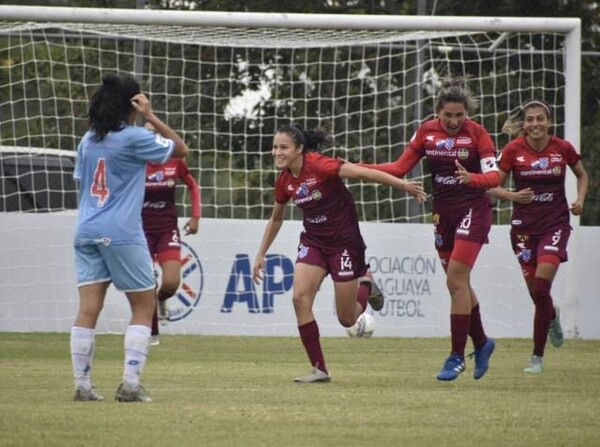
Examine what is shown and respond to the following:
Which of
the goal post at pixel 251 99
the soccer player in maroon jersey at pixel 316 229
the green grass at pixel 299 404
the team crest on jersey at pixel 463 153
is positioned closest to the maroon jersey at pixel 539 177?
the green grass at pixel 299 404

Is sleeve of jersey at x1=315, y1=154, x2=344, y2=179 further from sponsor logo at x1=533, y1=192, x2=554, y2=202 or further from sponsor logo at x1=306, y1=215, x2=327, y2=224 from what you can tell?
sponsor logo at x1=533, y1=192, x2=554, y2=202

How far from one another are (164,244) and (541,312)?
173 inches

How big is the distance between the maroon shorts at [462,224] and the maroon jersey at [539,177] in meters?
1.28

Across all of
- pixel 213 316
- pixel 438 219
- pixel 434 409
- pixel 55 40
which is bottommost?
pixel 213 316

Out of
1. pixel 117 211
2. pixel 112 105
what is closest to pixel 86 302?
pixel 117 211

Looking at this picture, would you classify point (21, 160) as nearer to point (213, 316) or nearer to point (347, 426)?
point (213, 316)

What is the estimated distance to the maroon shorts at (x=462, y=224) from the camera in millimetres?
11203

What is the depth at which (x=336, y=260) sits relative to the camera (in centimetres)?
1126

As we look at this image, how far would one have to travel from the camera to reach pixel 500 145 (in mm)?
21250

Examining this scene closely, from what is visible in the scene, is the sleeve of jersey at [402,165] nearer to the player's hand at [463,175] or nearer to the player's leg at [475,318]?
the player's hand at [463,175]

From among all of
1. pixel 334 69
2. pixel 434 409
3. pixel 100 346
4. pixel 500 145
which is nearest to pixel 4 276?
pixel 100 346

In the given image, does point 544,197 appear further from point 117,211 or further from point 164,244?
point 117,211

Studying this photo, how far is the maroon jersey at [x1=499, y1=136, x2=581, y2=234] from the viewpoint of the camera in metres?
12.6

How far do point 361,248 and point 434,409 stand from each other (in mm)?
2784
